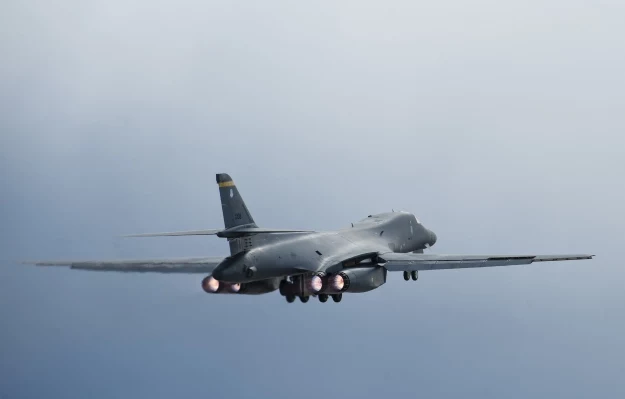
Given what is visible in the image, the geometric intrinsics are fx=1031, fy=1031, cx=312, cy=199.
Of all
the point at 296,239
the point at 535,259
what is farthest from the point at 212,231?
the point at 535,259

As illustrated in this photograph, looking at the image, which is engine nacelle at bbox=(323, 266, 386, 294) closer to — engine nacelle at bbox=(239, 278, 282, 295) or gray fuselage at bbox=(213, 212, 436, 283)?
gray fuselage at bbox=(213, 212, 436, 283)

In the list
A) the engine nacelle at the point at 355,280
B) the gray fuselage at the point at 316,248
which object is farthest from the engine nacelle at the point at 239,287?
the engine nacelle at the point at 355,280

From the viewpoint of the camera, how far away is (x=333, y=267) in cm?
4941

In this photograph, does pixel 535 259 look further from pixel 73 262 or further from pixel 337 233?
pixel 73 262

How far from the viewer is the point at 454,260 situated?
166ft

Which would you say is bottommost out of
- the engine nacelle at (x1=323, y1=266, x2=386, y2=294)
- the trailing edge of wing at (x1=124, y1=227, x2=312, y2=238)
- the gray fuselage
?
the engine nacelle at (x1=323, y1=266, x2=386, y2=294)

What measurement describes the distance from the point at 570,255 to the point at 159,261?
1946cm

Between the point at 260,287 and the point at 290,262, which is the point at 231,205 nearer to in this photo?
the point at 290,262

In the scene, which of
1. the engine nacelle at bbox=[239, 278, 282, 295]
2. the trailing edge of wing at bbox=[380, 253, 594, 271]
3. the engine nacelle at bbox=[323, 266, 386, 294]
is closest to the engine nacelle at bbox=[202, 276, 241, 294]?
the engine nacelle at bbox=[239, 278, 282, 295]

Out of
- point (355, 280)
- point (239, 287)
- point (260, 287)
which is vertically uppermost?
point (239, 287)

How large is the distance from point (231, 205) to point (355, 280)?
7.80 metres

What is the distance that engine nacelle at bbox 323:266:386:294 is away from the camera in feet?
161

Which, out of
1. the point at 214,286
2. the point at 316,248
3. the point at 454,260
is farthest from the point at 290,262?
the point at 454,260

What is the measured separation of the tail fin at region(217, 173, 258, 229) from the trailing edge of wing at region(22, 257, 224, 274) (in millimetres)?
3947
